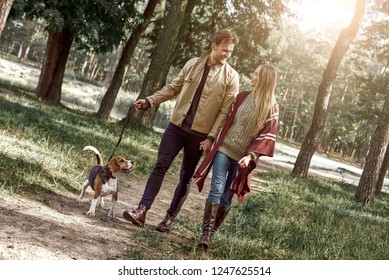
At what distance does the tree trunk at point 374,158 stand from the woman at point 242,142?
8526 mm

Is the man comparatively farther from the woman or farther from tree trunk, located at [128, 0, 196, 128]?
tree trunk, located at [128, 0, 196, 128]

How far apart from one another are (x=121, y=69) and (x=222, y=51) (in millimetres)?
13888

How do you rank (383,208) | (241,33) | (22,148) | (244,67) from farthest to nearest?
(244,67)
(241,33)
(383,208)
(22,148)

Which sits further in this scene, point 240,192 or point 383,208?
point 383,208

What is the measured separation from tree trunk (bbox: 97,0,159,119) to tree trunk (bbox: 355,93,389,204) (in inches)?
406

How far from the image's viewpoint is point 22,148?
24.2 ft

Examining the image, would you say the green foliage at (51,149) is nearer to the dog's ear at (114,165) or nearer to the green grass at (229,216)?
the green grass at (229,216)

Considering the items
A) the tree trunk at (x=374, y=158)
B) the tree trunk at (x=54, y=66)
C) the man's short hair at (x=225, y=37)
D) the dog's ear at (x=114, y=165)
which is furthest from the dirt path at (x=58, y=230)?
the tree trunk at (x=54, y=66)

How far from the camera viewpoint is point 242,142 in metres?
4.84

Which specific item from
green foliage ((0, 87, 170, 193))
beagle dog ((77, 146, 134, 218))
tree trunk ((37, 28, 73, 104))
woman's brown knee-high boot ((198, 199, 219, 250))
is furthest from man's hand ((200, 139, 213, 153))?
tree trunk ((37, 28, 73, 104))

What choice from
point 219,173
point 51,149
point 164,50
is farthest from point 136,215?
point 164,50
